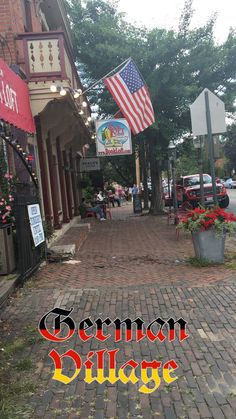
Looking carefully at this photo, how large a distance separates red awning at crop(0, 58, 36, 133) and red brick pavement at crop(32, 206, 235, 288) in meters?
2.54

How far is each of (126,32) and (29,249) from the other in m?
13.5

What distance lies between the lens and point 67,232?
13.4m

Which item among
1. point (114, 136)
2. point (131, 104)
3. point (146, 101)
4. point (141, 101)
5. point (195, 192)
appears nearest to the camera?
point (131, 104)

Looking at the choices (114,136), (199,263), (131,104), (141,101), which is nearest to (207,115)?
(199,263)

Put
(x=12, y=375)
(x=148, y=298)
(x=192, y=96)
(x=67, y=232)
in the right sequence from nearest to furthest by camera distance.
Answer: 1. (x=12, y=375)
2. (x=148, y=298)
3. (x=67, y=232)
4. (x=192, y=96)

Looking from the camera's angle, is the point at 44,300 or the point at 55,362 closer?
the point at 55,362

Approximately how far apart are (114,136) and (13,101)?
8.28m

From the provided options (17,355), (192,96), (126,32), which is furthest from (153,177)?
(17,355)

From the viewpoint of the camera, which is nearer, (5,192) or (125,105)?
(5,192)

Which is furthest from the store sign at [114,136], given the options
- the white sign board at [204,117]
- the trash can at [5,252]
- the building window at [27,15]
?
the trash can at [5,252]

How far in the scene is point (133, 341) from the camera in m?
4.40

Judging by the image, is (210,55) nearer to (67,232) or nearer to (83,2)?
(83,2)

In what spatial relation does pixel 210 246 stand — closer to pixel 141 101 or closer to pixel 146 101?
pixel 141 101

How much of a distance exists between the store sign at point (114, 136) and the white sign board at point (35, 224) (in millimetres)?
7518
